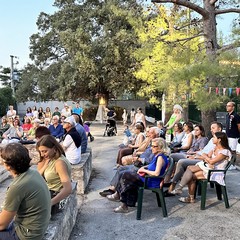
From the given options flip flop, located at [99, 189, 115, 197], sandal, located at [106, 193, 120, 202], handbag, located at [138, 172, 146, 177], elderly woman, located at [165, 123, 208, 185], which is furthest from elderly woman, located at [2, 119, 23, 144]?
handbag, located at [138, 172, 146, 177]

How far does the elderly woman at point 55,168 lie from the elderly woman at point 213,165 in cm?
222

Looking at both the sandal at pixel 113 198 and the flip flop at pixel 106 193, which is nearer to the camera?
the sandal at pixel 113 198

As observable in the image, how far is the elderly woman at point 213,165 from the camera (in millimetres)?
4801

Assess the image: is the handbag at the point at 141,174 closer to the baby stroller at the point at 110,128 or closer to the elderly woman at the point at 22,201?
the elderly woman at the point at 22,201

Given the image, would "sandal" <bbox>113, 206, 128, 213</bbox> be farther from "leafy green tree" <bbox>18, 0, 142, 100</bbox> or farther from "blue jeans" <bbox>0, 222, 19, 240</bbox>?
"leafy green tree" <bbox>18, 0, 142, 100</bbox>

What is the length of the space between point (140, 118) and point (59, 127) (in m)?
4.24

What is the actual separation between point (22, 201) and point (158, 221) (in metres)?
2.43

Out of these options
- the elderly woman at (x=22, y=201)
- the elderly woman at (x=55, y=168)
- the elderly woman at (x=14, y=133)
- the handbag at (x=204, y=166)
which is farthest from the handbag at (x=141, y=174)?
the elderly woman at (x=14, y=133)

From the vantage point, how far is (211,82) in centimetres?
844

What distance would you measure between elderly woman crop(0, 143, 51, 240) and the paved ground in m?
1.47

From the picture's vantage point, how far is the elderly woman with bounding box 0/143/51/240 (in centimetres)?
235

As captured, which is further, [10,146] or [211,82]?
[211,82]

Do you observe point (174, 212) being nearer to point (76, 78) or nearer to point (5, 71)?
point (76, 78)

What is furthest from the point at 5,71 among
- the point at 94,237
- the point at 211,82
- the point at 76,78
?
the point at 94,237
